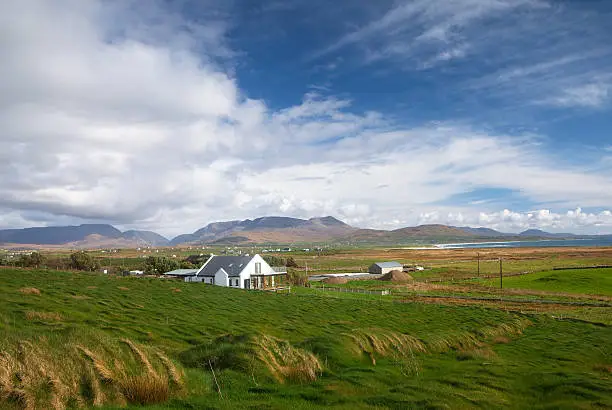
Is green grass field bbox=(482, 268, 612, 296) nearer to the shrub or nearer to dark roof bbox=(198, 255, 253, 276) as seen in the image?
dark roof bbox=(198, 255, 253, 276)

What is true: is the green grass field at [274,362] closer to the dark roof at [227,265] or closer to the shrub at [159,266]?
the dark roof at [227,265]

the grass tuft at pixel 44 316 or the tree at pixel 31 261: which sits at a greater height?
the tree at pixel 31 261

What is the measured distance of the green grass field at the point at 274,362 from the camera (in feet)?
35.3

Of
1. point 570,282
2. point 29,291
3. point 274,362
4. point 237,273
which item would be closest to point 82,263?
point 237,273

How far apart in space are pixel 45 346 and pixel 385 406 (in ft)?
31.7

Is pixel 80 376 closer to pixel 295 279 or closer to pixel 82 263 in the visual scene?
pixel 295 279

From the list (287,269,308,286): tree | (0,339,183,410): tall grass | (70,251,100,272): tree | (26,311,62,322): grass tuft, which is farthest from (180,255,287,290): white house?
Answer: (0,339,183,410): tall grass

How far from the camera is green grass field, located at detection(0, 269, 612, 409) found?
10.8 m

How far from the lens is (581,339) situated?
111 feet

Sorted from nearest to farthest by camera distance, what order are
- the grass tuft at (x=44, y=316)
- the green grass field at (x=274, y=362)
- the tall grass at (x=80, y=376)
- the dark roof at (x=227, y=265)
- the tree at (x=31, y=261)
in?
the tall grass at (x=80, y=376)
the green grass field at (x=274, y=362)
the grass tuft at (x=44, y=316)
the dark roof at (x=227, y=265)
the tree at (x=31, y=261)

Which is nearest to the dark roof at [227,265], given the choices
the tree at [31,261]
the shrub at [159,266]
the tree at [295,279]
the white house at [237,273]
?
the white house at [237,273]

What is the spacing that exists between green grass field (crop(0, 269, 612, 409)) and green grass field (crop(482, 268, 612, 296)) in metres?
52.4

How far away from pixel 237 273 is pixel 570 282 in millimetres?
72312

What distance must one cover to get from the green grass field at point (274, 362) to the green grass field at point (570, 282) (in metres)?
52.4
